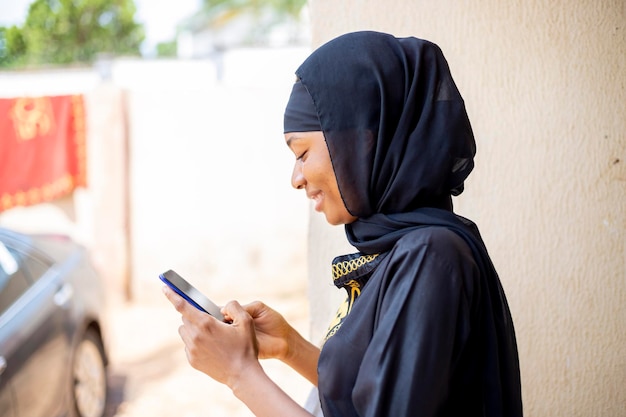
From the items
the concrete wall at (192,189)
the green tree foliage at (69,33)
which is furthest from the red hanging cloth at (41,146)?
the green tree foliage at (69,33)

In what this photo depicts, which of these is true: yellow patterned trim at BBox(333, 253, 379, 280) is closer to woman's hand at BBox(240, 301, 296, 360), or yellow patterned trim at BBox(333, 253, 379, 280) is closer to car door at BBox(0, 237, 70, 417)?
woman's hand at BBox(240, 301, 296, 360)

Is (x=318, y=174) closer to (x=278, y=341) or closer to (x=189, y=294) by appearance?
(x=189, y=294)

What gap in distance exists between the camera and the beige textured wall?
212cm

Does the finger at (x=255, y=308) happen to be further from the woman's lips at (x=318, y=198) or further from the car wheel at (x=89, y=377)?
the car wheel at (x=89, y=377)

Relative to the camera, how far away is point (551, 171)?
2.18 metres

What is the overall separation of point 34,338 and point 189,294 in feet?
8.12

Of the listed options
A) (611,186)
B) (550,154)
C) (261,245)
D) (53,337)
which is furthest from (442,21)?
(261,245)

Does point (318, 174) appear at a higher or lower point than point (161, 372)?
→ higher

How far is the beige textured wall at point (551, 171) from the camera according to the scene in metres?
2.12

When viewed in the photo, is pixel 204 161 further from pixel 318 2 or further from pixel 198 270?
pixel 318 2

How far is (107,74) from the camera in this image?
28.0 ft

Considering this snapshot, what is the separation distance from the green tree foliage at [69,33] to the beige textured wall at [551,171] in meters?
22.2

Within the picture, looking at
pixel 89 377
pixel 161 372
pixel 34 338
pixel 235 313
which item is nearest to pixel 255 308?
pixel 235 313

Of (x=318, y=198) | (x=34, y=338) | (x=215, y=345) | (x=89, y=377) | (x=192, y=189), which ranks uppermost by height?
(x=318, y=198)
